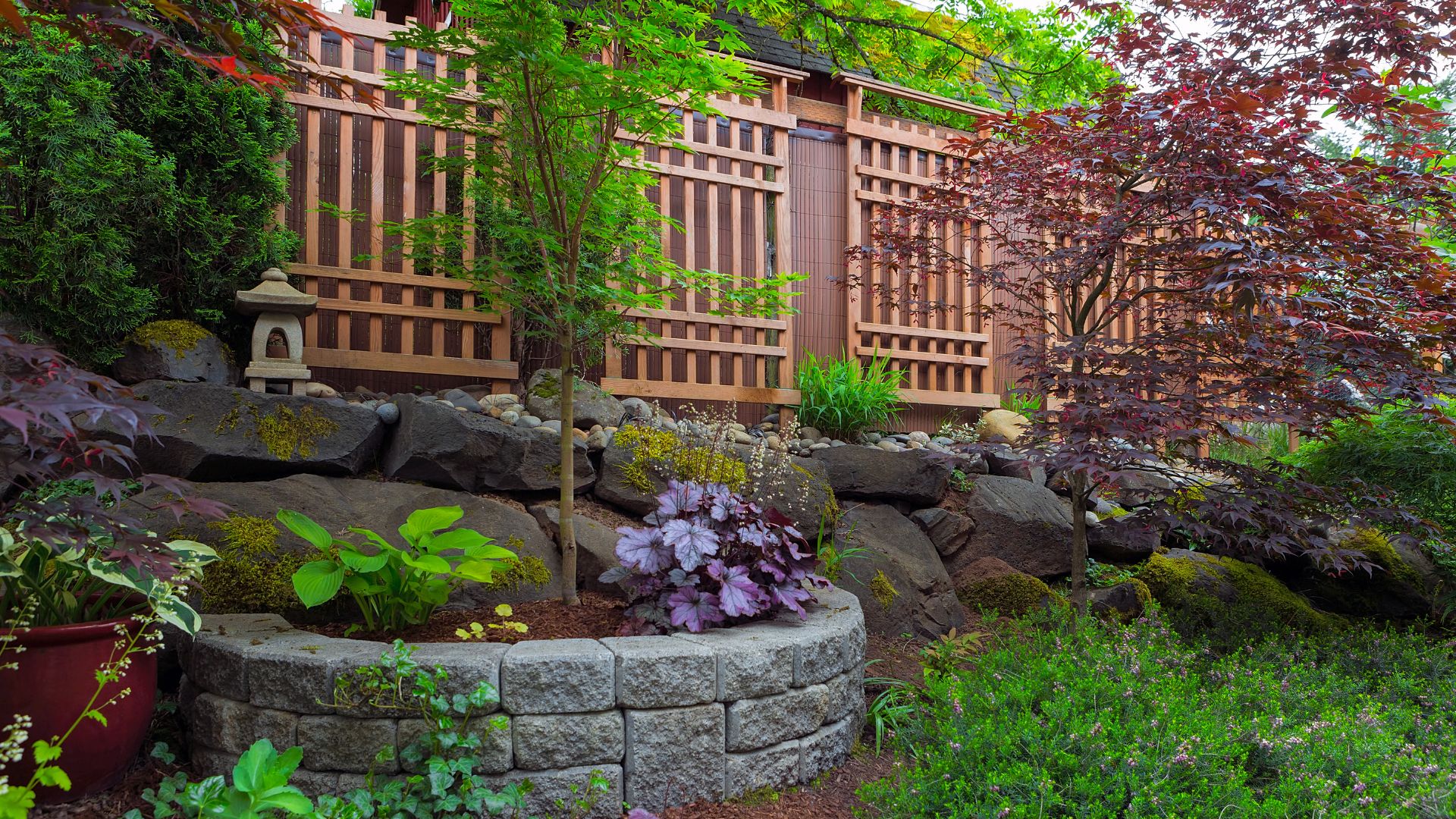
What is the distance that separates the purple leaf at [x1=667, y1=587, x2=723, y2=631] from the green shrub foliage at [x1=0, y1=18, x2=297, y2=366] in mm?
2575

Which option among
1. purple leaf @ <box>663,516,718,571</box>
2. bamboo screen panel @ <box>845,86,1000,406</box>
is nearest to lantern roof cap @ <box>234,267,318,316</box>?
purple leaf @ <box>663,516,718,571</box>

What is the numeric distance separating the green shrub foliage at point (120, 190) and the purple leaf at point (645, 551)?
2314 millimetres

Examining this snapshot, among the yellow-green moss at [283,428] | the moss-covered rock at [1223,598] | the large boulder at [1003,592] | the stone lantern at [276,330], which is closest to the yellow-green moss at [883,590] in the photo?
the large boulder at [1003,592]

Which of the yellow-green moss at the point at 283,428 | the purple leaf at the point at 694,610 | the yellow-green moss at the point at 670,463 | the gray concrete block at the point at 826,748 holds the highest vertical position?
the yellow-green moss at the point at 283,428

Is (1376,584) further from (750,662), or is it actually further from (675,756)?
(675,756)

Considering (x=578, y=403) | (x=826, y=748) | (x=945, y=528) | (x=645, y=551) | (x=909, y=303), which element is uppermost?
(x=909, y=303)

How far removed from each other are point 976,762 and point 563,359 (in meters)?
1.94

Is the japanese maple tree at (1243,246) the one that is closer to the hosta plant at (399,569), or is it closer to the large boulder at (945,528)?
the large boulder at (945,528)

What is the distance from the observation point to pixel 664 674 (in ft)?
8.00

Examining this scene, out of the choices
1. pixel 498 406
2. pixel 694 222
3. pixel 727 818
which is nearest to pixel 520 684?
pixel 727 818

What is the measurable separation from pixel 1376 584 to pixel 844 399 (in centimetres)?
300

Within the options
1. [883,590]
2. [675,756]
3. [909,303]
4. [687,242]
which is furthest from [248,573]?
[909,303]

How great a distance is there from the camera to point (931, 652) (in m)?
3.43

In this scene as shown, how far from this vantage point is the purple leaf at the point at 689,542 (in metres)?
2.85
